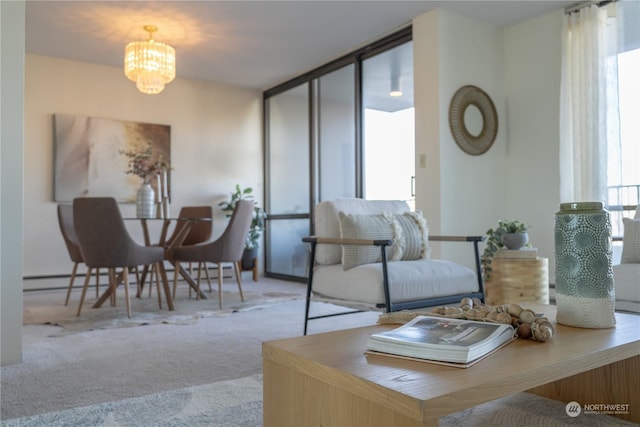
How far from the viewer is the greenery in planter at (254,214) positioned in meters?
6.30

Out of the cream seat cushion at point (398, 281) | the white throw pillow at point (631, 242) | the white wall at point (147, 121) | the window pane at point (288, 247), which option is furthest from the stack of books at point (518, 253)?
the white wall at point (147, 121)

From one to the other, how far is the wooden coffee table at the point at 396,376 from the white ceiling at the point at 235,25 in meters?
3.45

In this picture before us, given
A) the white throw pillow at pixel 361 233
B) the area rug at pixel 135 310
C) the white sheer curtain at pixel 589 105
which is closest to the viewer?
the white throw pillow at pixel 361 233

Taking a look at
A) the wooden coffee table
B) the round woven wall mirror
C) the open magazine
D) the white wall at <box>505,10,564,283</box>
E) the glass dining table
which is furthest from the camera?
the round woven wall mirror

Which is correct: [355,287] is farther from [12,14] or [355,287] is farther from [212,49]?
[212,49]

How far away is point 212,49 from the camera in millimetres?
5230

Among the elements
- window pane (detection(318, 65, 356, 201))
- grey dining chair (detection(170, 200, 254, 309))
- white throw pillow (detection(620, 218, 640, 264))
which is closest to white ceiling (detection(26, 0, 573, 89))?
window pane (detection(318, 65, 356, 201))

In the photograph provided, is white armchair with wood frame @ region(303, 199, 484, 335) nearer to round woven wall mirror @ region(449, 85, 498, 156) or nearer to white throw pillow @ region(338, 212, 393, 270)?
white throw pillow @ region(338, 212, 393, 270)

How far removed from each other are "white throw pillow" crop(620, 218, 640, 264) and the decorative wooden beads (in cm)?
182

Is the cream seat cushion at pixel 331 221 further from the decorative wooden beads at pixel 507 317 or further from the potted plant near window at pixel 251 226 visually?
the potted plant near window at pixel 251 226

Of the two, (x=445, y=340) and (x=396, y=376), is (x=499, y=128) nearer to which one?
(x=445, y=340)

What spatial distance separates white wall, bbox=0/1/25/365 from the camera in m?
2.44

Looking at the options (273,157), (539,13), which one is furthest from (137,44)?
(539,13)

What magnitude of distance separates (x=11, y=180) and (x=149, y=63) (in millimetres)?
2126
